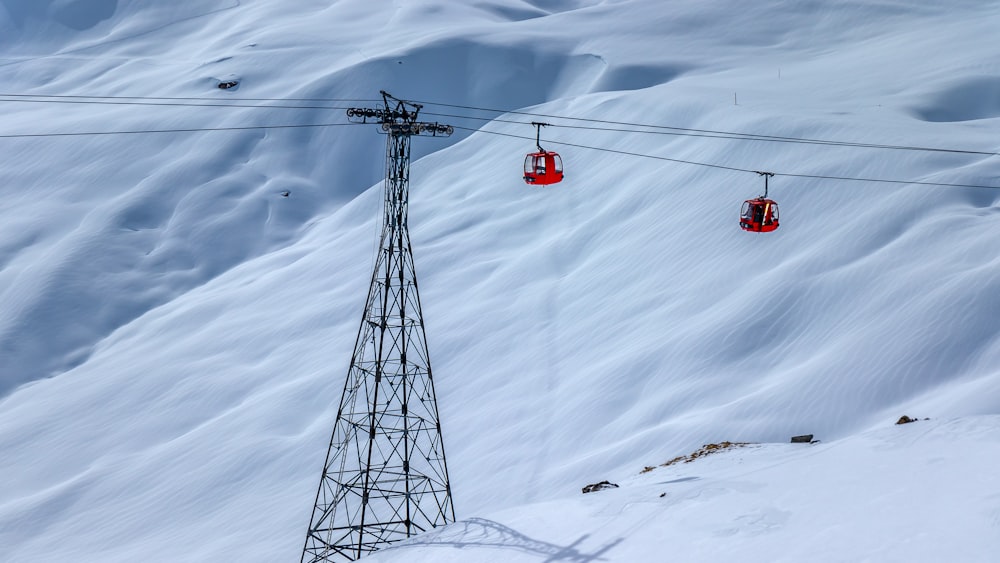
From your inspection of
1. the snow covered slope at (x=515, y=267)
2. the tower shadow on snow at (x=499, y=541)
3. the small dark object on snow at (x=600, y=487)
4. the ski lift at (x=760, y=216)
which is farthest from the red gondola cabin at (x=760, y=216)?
the tower shadow on snow at (x=499, y=541)

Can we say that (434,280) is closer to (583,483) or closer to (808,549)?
(583,483)

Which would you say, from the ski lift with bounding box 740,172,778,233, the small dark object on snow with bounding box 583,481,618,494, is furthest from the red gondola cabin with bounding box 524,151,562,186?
the small dark object on snow with bounding box 583,481,618,494

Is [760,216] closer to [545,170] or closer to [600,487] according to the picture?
[545,170]

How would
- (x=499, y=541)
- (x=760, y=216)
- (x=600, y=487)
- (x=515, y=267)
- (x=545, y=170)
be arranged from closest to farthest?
(x=499, y=541), (x=600, y=487), (x=760, y=216), (x=545, y=170), (x=515, y=267)

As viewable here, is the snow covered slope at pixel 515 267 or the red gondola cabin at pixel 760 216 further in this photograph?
the red gondola cabin at pixel 760 216

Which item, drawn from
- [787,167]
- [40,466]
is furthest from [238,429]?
[787,167]

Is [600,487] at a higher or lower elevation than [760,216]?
lower

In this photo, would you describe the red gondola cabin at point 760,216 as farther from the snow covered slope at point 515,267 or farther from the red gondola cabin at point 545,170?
the red gondola cabin at point 545,170

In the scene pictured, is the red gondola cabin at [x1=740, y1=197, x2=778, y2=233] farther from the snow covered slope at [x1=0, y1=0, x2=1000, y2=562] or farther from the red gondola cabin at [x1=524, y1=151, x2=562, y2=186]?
the red gondola cabin at [x1=524, y1=151, x2=562, y2=186]

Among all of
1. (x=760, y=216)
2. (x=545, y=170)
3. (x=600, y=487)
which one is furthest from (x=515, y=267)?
(x=600, y=487)
